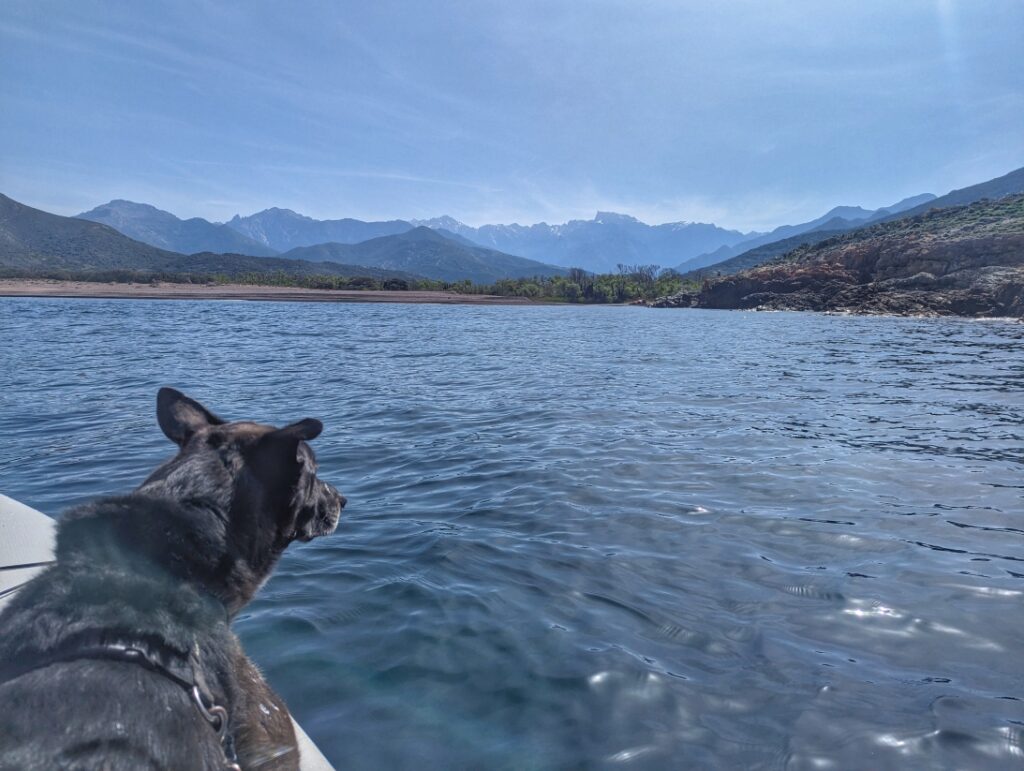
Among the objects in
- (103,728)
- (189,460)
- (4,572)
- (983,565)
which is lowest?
(983,565)

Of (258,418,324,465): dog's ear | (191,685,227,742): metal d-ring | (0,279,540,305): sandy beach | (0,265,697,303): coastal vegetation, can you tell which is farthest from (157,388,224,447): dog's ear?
(0,265,697,303): coastal vegetation

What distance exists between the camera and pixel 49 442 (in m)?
11.2

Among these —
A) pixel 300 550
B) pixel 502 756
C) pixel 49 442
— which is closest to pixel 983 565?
pixel 502 756

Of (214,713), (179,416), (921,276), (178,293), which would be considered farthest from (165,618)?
(178,293)

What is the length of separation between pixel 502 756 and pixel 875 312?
71.7 m

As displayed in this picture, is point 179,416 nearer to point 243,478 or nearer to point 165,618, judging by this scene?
point 243,478

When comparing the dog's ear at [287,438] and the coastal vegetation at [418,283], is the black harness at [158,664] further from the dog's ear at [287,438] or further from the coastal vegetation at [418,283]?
the coastal vegetation at [418,283]

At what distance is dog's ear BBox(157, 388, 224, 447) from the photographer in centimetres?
320

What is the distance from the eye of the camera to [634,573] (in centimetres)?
629

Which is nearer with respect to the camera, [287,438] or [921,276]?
[287,438]

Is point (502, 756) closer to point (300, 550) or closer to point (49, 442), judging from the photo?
point (300, 550)

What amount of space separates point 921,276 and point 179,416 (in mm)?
79841

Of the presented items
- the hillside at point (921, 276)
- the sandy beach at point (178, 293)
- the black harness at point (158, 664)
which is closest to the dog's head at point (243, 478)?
the black harness at point (158, 664)

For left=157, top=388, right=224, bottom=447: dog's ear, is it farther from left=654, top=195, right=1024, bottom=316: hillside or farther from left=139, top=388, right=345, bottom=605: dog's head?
left=654, top=195, right=1024, bottom=316: hillside
